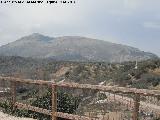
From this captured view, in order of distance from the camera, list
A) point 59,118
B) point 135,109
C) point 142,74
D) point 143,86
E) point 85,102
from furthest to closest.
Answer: point 142,74
point 143,86
point 85,102
point 59,118
point 135,109

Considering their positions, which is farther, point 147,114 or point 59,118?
point 147,114

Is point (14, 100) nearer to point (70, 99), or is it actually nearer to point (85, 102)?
point (70, 99)

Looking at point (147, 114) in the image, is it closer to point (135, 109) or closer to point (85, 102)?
point (85, 102)

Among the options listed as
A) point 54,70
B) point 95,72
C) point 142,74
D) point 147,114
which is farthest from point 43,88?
point 54,70

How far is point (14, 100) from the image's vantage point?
14625mm

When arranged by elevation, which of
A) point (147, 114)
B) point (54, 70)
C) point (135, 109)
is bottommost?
point (54, 70)

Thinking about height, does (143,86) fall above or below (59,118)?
below

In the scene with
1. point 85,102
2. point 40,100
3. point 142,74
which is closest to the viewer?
point 40,100

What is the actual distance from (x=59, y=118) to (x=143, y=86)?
2299 cm

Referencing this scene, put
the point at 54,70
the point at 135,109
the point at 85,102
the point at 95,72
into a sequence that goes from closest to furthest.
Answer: the point at 135,109 < the point at 85,102 < the point at 95,72 < the point at 54,70

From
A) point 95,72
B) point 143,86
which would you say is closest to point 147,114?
point 143,86

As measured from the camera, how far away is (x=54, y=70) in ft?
234

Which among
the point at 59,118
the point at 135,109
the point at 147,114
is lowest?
the point at 147,114

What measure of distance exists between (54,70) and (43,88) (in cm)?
5632
